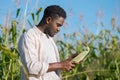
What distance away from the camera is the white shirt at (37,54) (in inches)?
93.1

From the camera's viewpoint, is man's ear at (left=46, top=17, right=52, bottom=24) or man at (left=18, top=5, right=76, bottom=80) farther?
man's ear at (left=46, top=17, right=52, bottom=24)

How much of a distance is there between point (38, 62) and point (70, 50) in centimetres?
→ 351

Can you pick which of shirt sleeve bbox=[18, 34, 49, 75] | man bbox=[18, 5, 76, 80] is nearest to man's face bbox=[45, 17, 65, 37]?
man bbox=[18, 5, 76, 80]

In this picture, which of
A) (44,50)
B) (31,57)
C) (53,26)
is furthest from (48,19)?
(31,57)

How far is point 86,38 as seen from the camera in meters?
6.12

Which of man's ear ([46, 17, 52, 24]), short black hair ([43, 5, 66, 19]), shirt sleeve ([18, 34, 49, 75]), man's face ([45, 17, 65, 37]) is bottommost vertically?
shirt sleeve ([18, 34, 49, 75])

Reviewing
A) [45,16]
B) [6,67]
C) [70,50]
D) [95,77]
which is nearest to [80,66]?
[95,77]

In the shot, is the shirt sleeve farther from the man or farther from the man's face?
the man's face

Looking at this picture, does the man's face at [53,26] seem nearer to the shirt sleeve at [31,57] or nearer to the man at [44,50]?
the man at [44,50]

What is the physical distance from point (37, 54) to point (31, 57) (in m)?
0.08

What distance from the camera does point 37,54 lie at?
2.44 m

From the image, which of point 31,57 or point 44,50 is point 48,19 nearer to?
point 44,50

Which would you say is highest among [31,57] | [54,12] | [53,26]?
[54,12]

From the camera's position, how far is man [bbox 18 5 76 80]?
238cm
